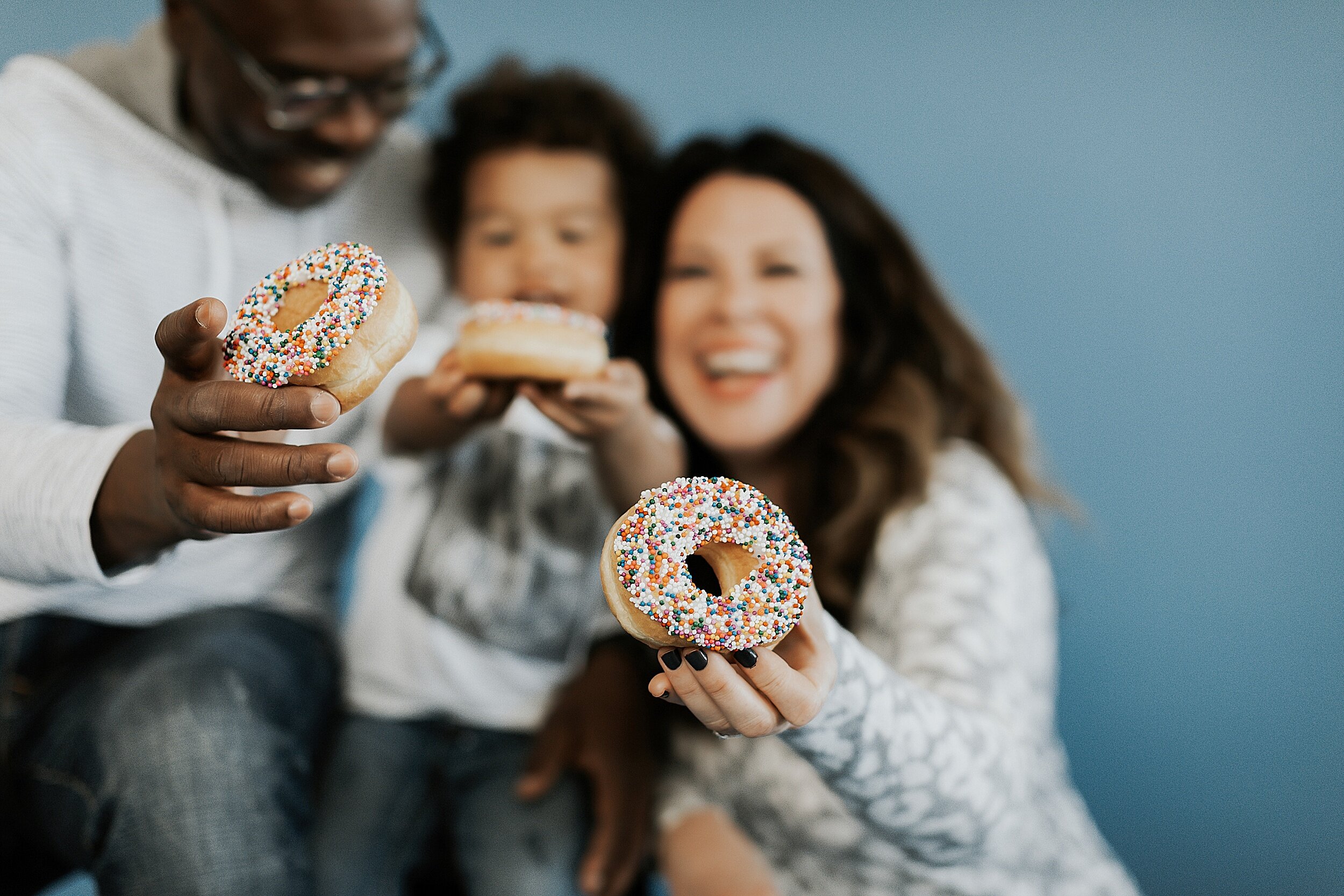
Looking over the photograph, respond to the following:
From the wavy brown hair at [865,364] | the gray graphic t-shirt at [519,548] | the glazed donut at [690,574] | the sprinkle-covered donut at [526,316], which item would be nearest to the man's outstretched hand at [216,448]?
the glazed donut at [690,574]

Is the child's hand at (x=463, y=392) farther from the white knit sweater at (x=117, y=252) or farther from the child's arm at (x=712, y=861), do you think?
the child's arm at (x=712, y=861)

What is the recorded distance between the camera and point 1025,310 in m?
2.22

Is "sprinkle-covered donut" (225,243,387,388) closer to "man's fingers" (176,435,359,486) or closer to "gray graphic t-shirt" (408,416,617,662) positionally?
"man's fingers" (176,435,359,486)

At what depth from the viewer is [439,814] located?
63.9 inches

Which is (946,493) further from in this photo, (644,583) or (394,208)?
(394,208)

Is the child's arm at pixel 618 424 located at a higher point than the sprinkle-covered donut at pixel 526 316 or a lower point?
lower

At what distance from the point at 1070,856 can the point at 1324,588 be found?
0.97 metres

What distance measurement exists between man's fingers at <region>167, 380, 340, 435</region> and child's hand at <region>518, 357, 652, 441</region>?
18.1 inches

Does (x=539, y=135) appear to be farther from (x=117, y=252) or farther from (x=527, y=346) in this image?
(x=117, y=252)

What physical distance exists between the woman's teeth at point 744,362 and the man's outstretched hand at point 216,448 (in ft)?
2.76

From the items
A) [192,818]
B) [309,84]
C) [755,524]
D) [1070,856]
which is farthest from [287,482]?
[1070,856]

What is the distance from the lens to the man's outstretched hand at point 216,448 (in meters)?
0.81

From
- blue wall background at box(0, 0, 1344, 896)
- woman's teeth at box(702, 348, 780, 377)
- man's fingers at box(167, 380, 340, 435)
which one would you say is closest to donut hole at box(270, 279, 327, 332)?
man's fingers at box(167, 380, 340, 435)

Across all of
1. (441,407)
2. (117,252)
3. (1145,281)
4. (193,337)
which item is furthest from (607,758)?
(1145,281)
